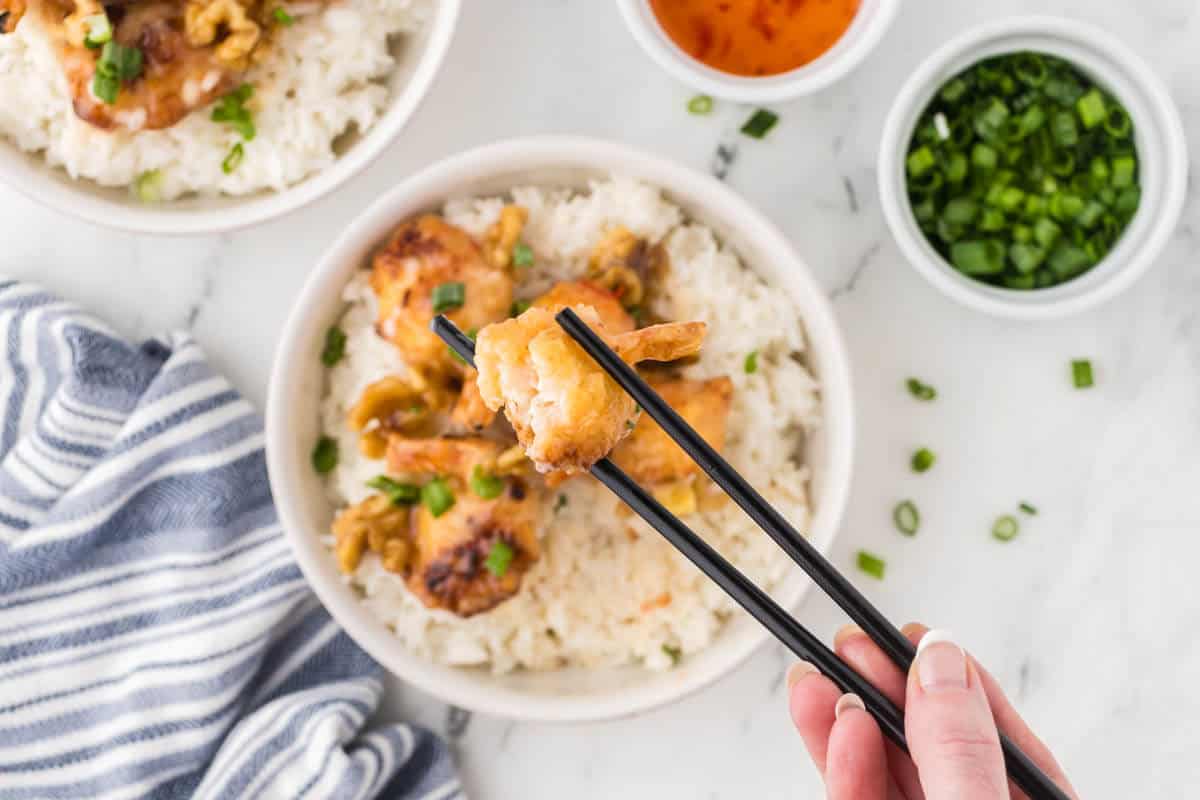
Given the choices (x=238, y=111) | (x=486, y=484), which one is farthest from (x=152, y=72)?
(x=486, y=484)

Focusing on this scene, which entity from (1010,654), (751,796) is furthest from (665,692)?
(1010,654)

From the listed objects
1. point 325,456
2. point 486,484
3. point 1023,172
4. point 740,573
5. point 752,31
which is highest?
point 752,31

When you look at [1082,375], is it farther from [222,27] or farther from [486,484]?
[222,27]

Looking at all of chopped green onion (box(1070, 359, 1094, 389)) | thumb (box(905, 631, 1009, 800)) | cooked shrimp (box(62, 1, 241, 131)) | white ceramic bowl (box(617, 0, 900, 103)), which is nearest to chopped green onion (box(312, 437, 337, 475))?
cooked shrimp (box(62, 1, 241, 131))

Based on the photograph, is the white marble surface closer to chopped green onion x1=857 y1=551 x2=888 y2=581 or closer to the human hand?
chopped green onion x1=857 y1=551 x2=888 y2=581

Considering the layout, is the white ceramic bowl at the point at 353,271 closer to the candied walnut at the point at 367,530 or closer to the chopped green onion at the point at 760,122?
the candied walnut at the point at 367,530

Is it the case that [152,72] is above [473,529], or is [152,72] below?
above

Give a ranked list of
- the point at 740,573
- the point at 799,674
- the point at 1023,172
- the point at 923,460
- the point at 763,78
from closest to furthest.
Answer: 1. the point at 740,573
2. the point at 799,674
3. the point at 763,78
4. the point at 1023,172
5. the point at 923,460
